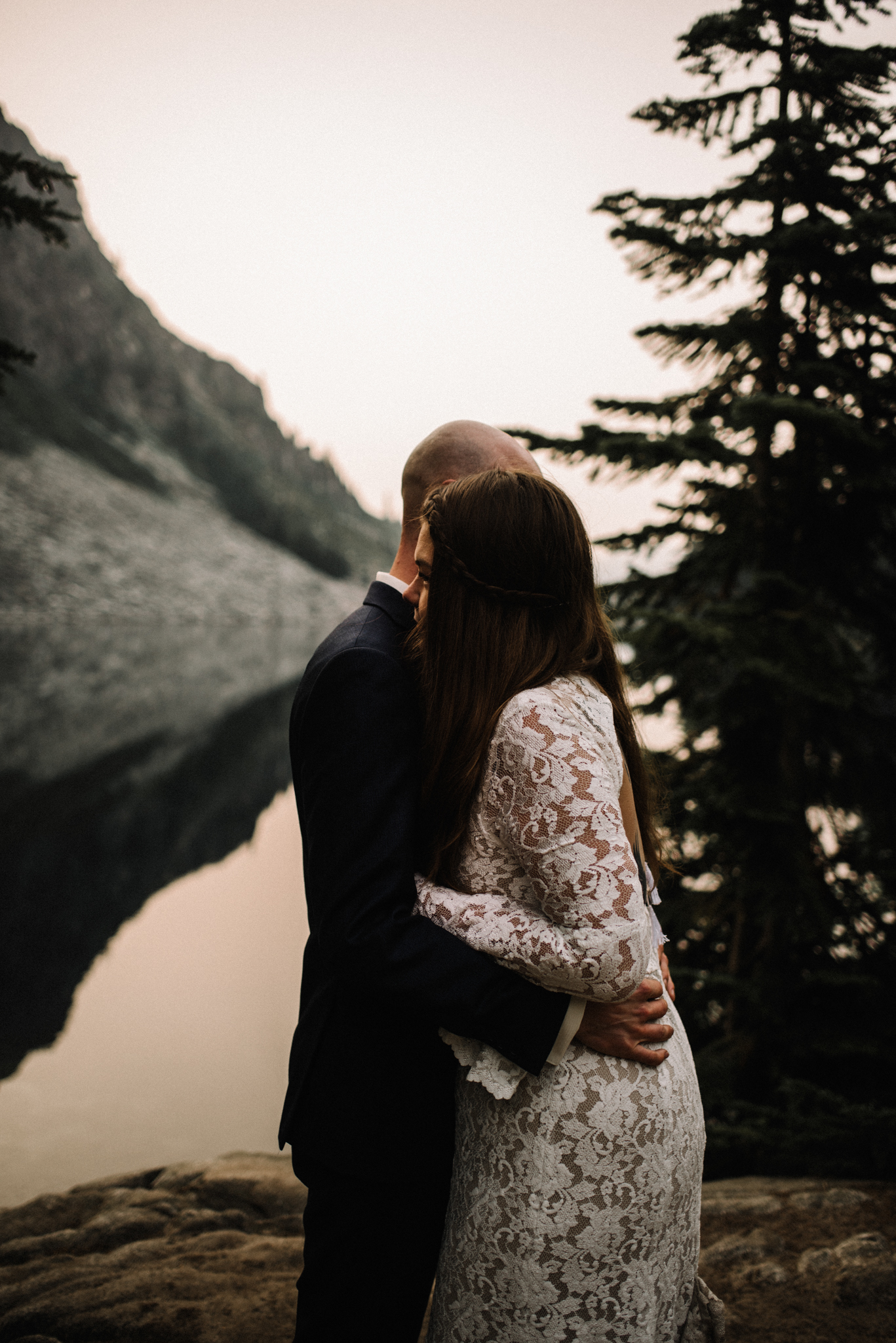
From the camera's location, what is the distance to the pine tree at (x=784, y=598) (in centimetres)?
382

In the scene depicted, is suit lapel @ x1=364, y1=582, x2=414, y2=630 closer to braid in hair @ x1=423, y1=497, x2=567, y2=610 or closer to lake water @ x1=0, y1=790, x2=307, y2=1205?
braid in hair @ x1=423, y1=497, x2=567, y2=610

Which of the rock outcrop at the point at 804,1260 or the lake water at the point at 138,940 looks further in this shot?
the lake water at the point at 138,940

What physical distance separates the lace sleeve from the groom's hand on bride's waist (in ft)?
0.22

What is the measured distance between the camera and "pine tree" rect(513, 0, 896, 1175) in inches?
150

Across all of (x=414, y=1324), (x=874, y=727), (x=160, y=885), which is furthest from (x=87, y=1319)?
(x=160, y=885)

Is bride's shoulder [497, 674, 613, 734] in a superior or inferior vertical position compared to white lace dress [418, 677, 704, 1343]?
superior

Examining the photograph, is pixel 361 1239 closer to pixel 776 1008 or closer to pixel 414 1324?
pixel 414 1324

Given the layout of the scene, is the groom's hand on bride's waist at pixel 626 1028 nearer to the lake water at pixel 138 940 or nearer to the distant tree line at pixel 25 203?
the distant tree line at pixel 25 203

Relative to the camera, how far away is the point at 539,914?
4.66 ft

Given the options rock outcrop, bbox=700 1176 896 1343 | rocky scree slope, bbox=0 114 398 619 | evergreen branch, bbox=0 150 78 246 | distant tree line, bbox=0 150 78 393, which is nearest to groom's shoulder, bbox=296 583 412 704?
distant tree line, bbox=0 150 78 393

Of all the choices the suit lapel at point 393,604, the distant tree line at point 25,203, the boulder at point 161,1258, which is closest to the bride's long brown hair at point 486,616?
the suit lapel at point 393,604

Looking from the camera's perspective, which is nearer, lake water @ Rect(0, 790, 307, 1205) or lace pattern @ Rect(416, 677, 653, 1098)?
lace pattern @ Rect(416, 677, 653, 1098)

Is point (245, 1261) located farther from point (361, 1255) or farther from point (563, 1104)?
point (563, 1104)

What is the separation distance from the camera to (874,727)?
15.1 ft
